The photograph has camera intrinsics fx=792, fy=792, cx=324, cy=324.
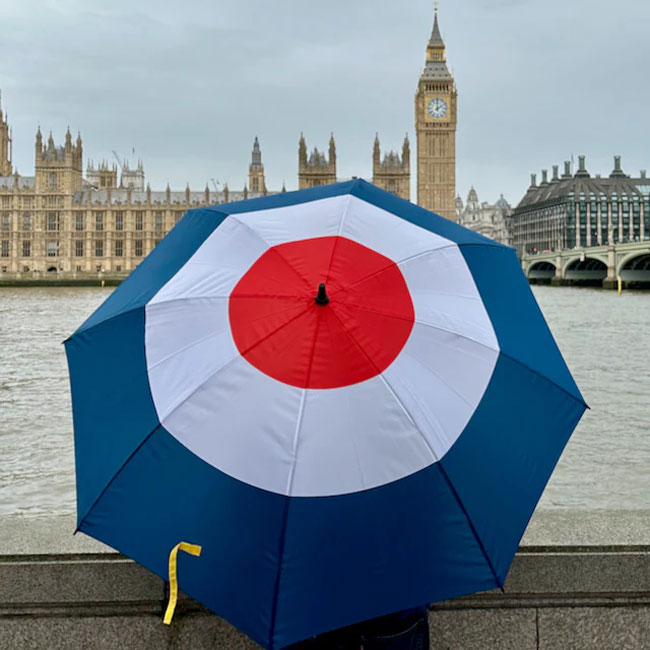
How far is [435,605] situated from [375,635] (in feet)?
1.35

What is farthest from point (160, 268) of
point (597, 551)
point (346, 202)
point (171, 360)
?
point (597, 551)

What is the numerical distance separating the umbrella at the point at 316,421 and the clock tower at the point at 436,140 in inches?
2582

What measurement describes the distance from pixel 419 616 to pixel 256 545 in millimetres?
354

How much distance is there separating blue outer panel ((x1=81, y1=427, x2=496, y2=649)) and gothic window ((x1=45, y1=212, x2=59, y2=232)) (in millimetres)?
61539

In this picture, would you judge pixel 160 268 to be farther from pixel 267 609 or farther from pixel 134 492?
pixel 267 609

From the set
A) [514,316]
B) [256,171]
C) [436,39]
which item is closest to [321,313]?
[514,316]

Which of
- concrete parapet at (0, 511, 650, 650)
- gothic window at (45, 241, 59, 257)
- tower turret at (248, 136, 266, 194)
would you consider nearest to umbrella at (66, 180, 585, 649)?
concrete parapet at (0, 511, 650, 650)

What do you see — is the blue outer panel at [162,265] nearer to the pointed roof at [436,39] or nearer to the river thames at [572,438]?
the river thames at [572,438]

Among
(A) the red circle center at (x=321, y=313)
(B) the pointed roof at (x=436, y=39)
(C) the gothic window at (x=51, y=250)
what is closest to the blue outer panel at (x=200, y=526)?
(A) the red circle center at (x=321, y=313)

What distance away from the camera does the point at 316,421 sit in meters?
1.25

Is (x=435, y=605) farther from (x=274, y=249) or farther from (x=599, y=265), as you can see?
(x=599, y=265)

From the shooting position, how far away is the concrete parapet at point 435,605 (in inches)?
65.8

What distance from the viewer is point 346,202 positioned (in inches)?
59.5

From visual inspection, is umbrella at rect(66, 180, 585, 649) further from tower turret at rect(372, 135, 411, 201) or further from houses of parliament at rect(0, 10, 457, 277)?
tower turret at rect(372, 135, 411, 201)
